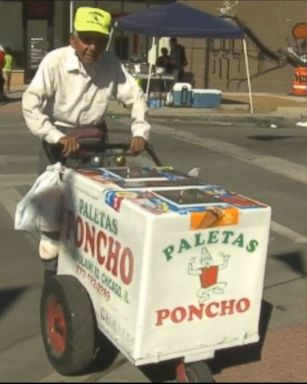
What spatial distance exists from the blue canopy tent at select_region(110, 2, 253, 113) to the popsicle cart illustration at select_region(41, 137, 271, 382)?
15029 millimetres

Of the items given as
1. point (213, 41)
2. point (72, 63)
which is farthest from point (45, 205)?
point (213, 41)

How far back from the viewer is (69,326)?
12.4 ft

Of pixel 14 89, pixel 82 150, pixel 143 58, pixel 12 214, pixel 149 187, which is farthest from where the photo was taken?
pixel 143 58

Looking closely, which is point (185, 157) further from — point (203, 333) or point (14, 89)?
point (14, 89)

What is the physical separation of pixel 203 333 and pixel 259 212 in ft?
2.03

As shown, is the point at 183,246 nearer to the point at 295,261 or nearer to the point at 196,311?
the point at 196,311

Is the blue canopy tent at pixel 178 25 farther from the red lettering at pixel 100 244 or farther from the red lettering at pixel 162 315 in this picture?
the red lettering at pixel 162 315

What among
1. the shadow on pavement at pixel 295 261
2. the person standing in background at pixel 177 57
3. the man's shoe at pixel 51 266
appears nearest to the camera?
the man's shoe at pixel 51 266

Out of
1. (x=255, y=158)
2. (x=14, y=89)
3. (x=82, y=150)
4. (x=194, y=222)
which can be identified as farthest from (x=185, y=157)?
(x=14, y=89)

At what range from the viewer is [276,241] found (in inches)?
277

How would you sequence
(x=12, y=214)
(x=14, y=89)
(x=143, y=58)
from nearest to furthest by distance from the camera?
(x=12, y=214) → (x=14, y=89) → (x=143, y=58)

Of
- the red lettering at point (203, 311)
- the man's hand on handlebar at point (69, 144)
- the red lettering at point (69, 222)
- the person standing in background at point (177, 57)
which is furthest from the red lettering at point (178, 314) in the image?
the person standing in background at point (177, 57)

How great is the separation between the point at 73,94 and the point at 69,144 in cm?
37

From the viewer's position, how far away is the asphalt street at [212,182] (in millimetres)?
4184
